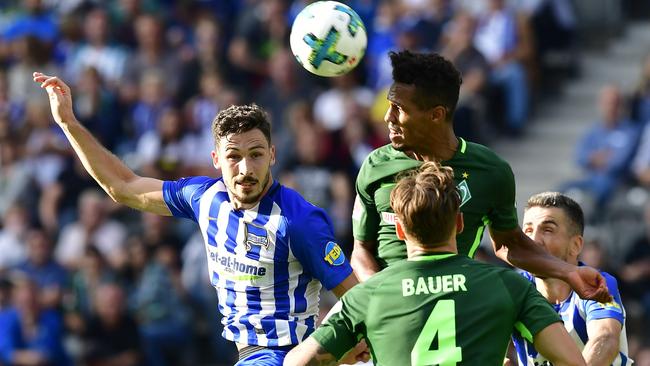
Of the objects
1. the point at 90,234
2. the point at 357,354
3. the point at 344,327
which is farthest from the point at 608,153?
the point at 344,327

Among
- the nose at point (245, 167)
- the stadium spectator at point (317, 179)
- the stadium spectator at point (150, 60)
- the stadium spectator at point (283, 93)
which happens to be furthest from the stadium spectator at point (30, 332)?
the nose at point (245, 167)

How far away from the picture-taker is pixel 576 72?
17.2 metres

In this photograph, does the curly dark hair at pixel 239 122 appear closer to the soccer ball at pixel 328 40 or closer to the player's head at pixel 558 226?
the soccer ball at pixel 328 40

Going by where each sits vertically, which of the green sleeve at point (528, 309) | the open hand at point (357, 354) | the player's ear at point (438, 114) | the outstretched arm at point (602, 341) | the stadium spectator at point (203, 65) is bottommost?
the outstretched arm at point (602, 341)

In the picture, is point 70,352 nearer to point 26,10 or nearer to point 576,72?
point 26,10

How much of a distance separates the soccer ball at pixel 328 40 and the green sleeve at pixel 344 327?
2339 millimetres

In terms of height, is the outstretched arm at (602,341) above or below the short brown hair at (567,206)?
below

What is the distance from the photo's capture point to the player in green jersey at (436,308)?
564 centimetres

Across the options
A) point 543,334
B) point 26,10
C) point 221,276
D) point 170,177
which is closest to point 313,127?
point 170,177

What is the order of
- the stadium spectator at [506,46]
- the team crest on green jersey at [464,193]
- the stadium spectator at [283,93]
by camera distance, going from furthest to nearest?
the stadium spectator at [283,93] → the stadium spectator at [506,46] → the team crest on green jersey at [464,193]

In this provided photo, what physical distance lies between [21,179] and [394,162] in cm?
1003

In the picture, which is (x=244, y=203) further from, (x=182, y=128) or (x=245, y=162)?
(x=182, y=128)

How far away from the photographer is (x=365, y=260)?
7156 millimetres

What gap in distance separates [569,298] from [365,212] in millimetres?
1341
